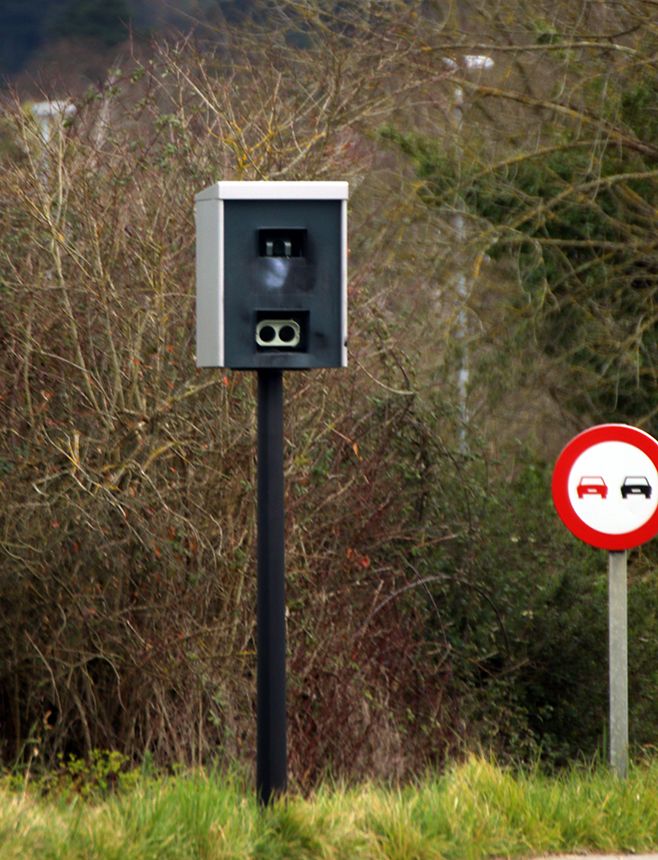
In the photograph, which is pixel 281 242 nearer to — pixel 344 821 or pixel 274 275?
pixel 274 275

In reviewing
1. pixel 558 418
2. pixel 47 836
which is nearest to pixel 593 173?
pixel 558 418

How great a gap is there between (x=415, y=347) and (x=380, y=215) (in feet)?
13.8

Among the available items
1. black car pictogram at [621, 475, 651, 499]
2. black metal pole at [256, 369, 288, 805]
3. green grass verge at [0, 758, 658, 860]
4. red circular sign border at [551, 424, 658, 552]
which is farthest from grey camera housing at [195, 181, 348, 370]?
black car pictogram at [621, 475, 651, 499]

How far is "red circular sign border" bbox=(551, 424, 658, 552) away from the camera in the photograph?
615 cm

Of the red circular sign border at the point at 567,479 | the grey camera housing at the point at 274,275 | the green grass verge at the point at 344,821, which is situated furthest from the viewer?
the red circular sign border at the point at 567,479

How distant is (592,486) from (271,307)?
77.7 inches

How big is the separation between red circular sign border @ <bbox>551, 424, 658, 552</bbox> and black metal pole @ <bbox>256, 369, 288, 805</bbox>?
5.49 feet

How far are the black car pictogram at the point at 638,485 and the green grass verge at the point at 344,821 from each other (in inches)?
45.8

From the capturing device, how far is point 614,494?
6.19 metres

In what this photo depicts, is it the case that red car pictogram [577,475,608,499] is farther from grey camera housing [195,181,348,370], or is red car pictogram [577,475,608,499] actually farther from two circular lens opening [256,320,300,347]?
two circular lens opening [256,320,300,347]

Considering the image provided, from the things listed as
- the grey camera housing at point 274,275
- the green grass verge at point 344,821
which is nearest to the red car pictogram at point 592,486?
the green grass verge at point 344,821

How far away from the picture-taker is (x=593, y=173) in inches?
575

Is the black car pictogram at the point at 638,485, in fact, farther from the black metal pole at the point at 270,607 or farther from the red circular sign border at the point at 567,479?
the black metal pole at the point at 270,607

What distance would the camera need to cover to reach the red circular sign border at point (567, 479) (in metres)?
6.15
